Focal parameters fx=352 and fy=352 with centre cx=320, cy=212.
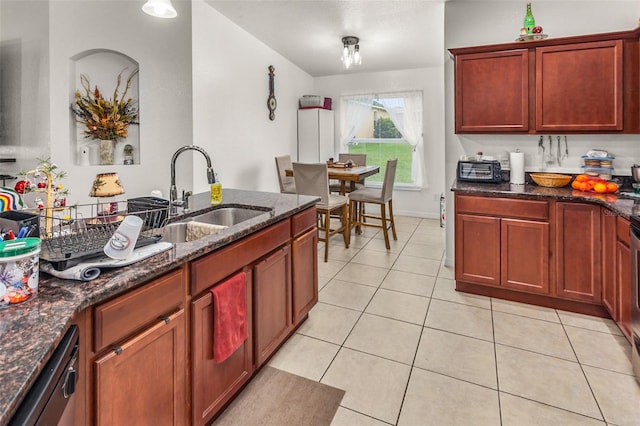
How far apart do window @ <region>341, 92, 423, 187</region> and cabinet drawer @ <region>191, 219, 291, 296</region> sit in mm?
4409

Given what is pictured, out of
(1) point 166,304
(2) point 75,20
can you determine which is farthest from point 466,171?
(2) point 75,20

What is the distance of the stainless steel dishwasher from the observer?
60 centimetres

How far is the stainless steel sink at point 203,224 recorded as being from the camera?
191cm

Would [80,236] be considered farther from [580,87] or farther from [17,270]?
[580,87]

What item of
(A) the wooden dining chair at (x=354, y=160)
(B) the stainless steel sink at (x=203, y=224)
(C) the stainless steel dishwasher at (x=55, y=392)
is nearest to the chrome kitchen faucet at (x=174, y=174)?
(B) the stainless steel sink at (x=203, y=224)

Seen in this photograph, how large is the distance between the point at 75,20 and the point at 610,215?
4607 millimetres

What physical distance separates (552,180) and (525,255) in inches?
26.5

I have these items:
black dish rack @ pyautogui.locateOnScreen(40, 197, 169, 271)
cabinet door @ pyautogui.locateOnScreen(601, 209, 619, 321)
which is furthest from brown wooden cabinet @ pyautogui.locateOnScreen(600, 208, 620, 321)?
black dish rack @ pyautogui.locateOnScreen(40, 197, 169, 271)

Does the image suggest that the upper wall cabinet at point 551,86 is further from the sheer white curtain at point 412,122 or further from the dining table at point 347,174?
the sheer white curtain at point 412,122

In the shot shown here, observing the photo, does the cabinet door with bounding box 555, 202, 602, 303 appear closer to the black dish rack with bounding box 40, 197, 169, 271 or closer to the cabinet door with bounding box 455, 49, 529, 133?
the cabinet door with bounding box 455, 49, 529, 133

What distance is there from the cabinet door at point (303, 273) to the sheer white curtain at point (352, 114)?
427 cm

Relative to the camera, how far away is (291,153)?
5750 millimetres

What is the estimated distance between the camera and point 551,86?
9.07 ft

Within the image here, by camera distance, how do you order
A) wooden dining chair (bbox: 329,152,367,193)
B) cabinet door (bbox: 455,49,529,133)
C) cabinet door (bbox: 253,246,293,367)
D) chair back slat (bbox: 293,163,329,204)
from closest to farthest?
cabinet door (bbox: 253,246,293,367) < cabinet door (bbox: 455,49,529,133) < chair back slat (bbox: 293,163,329,204) < wooden dining chair (bbox: 329,152,367,193)
